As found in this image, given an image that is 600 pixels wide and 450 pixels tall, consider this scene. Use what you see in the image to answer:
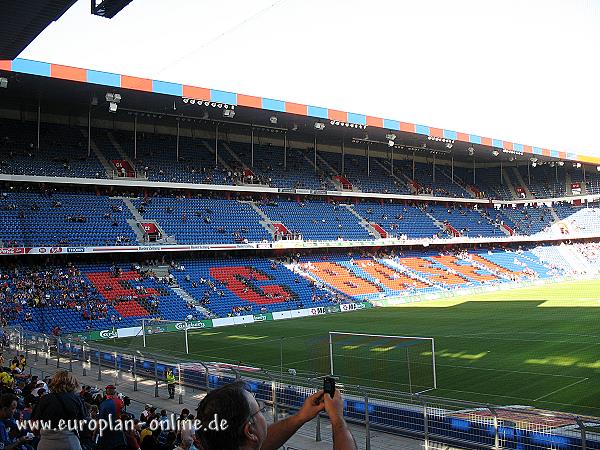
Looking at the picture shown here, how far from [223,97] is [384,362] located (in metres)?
26.7

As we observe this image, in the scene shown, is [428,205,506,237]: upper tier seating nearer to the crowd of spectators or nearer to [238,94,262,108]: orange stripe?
[238,94,262,108]: orange stripe

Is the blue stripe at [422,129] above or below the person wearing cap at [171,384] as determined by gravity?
above

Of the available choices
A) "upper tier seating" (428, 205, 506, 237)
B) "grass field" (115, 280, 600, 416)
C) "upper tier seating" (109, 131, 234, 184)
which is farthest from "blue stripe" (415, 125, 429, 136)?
"upper tier seating" (109, 131, 234, 184)

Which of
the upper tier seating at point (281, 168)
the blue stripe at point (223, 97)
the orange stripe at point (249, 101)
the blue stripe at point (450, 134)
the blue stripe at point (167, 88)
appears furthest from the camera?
the blue stripe at point (450, 134)

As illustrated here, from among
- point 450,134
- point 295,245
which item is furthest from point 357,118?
point 295,245

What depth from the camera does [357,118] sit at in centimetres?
4984

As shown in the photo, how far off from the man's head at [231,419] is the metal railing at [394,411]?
7.87 meters

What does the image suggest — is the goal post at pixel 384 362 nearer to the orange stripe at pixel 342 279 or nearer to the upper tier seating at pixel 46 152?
the orange stripe at pixel 342 279

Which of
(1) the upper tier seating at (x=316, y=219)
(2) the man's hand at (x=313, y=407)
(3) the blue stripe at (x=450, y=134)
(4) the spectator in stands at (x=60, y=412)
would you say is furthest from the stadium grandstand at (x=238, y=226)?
(2) the man's hand at (x=313, y=407)

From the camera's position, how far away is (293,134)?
57.9 m

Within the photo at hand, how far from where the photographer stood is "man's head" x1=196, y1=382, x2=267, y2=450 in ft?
8.02

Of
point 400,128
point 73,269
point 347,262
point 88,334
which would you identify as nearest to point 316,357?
point 88,334

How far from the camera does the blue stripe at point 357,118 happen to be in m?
49.2

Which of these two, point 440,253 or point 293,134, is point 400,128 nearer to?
point 293,134
